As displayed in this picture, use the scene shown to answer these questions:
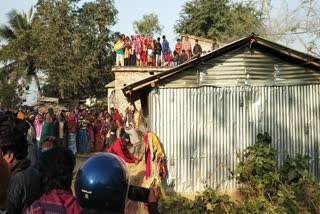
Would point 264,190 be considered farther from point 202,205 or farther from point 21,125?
point 21,125

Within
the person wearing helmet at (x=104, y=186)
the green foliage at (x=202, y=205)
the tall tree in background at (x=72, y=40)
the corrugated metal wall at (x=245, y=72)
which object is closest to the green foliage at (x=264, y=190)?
the green foliage at (x=202, y=205)

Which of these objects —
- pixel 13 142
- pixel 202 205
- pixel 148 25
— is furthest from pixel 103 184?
pixel 148 25

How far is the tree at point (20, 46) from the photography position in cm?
3291

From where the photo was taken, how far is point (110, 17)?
32438 mm

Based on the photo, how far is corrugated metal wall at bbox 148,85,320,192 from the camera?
392 inches

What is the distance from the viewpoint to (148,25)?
2328 inches

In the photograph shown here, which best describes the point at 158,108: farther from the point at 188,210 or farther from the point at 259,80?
the point at 188,210

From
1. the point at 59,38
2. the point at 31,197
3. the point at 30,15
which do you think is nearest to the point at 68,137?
the point at 31,197

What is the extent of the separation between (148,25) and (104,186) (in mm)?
58164

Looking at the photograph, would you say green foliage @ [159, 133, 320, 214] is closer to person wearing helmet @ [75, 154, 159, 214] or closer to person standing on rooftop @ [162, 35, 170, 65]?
person wearing helmet @ [75, 154, 159, 214]

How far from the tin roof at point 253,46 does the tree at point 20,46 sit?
2476 cm

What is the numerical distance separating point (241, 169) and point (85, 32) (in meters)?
Result: 24.2

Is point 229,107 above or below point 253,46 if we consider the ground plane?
below

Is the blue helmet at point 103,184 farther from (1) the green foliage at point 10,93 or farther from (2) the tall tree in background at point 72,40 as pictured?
(1) the green foliage at point 10,93
